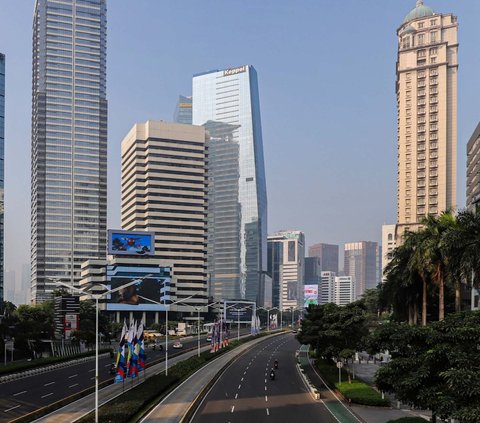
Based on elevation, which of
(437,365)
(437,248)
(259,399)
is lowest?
(259,399)

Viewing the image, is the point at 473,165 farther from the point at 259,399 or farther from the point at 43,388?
the point at 43,388

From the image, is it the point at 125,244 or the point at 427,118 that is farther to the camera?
the point at 125,244

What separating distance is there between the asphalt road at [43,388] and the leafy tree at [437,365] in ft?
96.1

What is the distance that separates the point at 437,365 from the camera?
28.3m

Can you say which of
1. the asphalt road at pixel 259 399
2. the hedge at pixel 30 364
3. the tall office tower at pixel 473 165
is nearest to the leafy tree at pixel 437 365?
the asphalt road at pixel 259 399

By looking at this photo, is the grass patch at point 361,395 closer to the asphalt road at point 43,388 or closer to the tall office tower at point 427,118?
the asphalt road at point 43,388

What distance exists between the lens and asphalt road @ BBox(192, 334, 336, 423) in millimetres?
45406

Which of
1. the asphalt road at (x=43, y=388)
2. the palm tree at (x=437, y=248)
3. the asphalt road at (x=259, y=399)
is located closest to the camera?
the asphalt road at (x=259, y=399)

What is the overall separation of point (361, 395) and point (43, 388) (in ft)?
111

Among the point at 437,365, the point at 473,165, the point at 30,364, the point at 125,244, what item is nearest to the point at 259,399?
the point at 437,365

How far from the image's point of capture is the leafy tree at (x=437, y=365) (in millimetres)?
A: 24641

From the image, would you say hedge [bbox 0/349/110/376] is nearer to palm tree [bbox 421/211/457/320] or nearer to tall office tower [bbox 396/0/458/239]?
palm tree [bbox 421/211/457/320]

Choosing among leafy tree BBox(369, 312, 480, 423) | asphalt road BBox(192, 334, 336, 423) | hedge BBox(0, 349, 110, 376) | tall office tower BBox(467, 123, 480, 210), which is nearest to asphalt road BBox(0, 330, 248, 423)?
hedge BBox(0, 349, 110, 376)

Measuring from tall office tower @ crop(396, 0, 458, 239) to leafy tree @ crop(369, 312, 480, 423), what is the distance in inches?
5069
